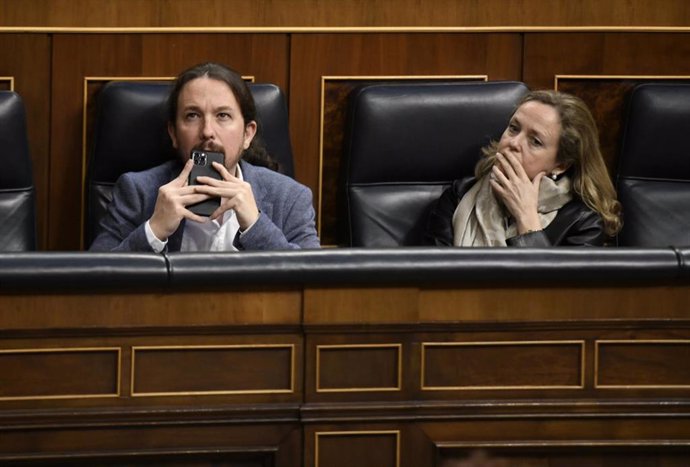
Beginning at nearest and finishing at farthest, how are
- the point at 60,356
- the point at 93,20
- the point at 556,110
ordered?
the point at 60,356 → the point at 556,110 → the point at 93,20

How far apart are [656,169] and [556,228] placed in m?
0.26

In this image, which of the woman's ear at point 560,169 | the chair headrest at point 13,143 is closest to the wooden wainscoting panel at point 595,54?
the woman's ear at point 560,169

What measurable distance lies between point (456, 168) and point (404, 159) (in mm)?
71

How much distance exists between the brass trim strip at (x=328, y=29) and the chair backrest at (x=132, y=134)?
0.13 meters

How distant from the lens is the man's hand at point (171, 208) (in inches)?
56.6

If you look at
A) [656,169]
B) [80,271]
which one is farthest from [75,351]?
[656,169]

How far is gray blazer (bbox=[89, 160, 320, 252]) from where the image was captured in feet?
5.04

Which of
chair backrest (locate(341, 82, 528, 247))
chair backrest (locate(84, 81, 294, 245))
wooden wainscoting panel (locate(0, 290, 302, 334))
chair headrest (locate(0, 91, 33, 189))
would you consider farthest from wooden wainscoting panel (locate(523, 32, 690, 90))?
wooden wainscoting panel (locate(0, 290, 302, 334))

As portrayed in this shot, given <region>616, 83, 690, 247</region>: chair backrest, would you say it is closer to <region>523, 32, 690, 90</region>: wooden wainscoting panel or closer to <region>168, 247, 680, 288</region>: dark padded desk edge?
<region>523, 32, 690, 90</region>: wooden wainscoting panel

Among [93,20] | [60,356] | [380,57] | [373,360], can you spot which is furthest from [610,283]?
[93,20]

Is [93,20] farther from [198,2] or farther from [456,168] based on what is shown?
[456,168]

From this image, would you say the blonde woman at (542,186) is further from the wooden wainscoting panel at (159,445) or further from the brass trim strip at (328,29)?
the wooden wainscoting panel at (159,445)

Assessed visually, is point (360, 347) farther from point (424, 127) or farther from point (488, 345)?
point (424, 127)

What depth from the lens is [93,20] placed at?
1823 millimetres
